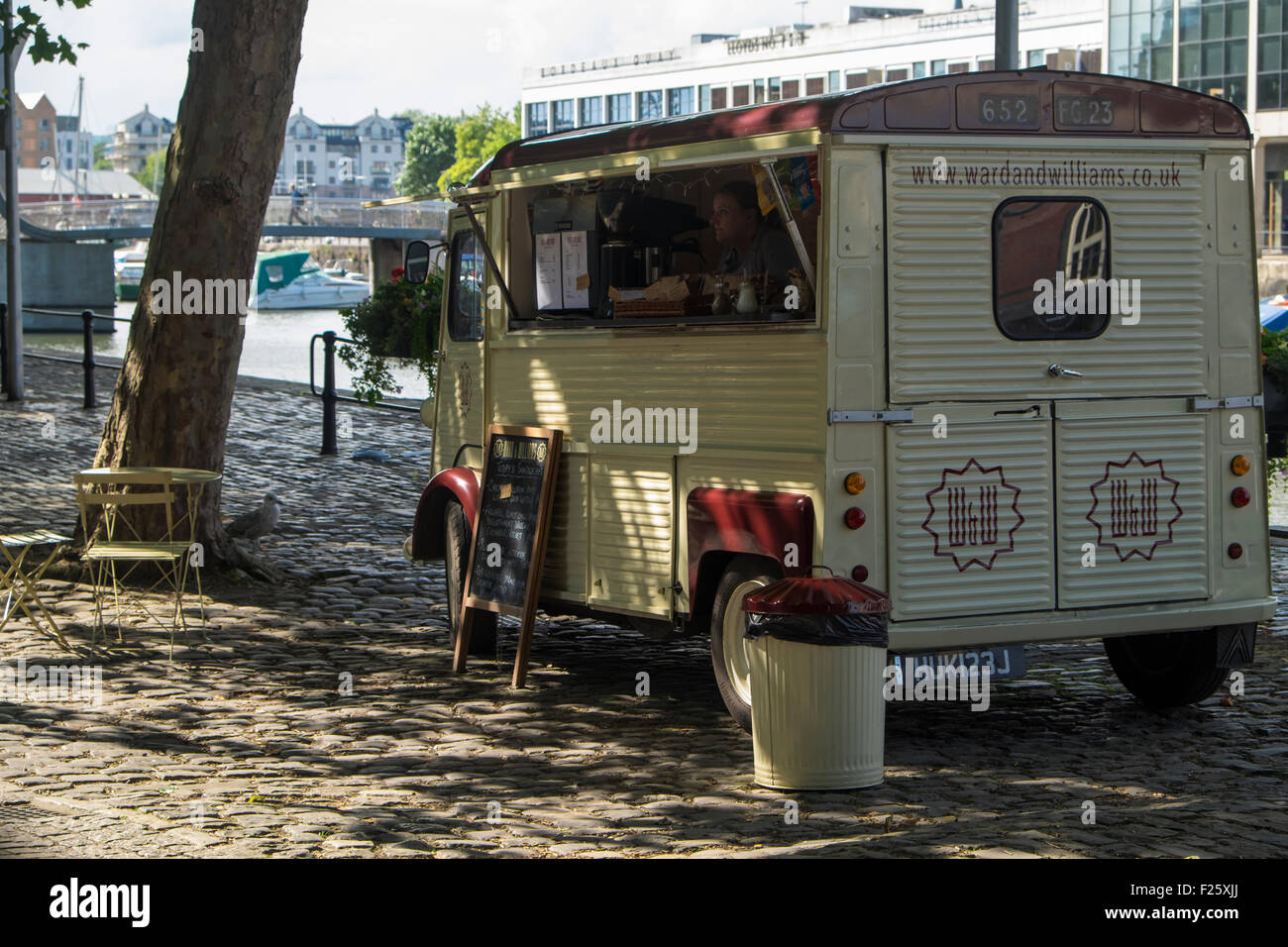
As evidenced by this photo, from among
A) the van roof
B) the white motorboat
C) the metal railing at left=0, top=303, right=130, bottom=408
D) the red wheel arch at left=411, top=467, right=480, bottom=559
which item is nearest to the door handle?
the van roof

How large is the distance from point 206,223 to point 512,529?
381 centimetres

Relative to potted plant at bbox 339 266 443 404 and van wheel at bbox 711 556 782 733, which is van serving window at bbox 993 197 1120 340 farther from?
potted plant at bbox 339 266 443 404

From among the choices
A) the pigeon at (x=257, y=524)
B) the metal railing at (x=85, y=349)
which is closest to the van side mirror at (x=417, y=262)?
the pigeon at (x=257, y=524)

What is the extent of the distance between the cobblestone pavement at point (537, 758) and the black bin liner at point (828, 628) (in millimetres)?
598

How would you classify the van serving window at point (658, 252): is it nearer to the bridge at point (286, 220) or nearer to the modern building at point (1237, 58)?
the modern building at point (1237, 58)

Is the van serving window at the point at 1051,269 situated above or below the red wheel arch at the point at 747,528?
above

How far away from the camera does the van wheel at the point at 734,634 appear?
8016 mm

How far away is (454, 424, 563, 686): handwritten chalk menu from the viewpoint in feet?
29.9

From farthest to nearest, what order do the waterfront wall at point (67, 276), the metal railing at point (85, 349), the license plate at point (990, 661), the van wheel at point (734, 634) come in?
the waterfront wall at point (67, 276) < the metal railing at point (85, 349) < the van wheel at point (734, 634) < the license plate at point (990, 661)

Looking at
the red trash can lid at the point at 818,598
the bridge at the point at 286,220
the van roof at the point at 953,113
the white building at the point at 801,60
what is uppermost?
the white building at the point at 801,60

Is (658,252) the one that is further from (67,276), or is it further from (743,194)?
(67,276)

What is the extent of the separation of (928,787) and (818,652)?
0.71 metres

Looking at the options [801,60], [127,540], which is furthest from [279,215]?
[127,540]

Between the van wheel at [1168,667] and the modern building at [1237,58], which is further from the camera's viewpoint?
the modern building at [1237,58]
